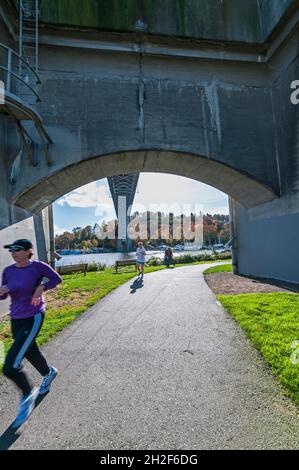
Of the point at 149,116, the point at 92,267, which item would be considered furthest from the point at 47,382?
the point at 92,267

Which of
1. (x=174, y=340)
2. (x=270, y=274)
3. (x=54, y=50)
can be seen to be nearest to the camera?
(x=174, y=340)

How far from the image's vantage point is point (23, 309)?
2.77 metres

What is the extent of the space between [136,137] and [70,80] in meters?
2.66

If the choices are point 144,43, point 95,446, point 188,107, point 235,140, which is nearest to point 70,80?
point 144,43

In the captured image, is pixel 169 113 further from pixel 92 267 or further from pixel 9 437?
pixel 92 267

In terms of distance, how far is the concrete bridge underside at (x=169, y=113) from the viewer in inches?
298

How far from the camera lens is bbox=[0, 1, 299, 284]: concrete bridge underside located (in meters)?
7.57

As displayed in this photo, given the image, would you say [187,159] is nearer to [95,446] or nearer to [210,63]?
[210,63]

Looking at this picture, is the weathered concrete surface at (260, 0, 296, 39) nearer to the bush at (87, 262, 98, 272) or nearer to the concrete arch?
the concrete arch

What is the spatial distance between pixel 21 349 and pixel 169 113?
25.2 feet

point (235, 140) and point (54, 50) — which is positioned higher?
point (54, 50)

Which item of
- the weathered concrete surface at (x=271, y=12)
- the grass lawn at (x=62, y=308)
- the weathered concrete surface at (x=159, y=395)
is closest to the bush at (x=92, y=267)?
the grass lawn at (x=62, y=308)

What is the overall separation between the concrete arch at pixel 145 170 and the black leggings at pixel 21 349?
17.9ft

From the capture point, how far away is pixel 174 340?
14.5ft
